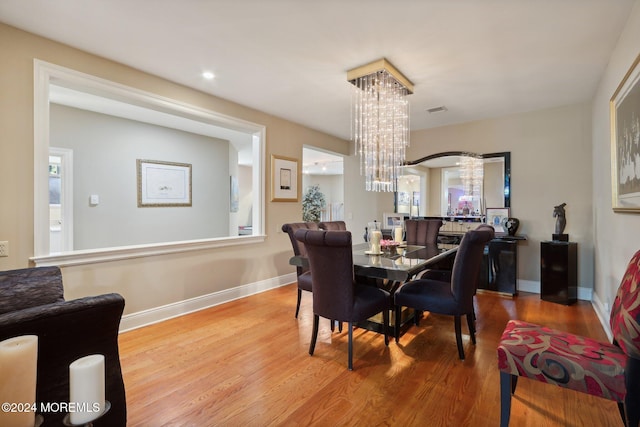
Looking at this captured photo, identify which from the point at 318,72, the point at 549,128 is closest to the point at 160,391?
the point at 318,72

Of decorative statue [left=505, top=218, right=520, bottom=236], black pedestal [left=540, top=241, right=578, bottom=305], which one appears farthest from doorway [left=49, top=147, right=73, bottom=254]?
black pedestal [left=540, top=241, right=578, bottom=305]

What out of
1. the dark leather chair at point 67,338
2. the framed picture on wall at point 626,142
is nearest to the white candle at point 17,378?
the dark leather chair at point 67,338

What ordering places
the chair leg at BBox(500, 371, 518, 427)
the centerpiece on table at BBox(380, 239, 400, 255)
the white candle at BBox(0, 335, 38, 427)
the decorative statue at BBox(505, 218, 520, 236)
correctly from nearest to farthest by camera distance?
1. the white candle at BBox(0, 335, 38, 427)
2. the chair leg at BBox(500, 371, 518, 427)
3. the centerpiece on table at BBox(380, 239, 400, 255)
4. the decorative statue at BBox(505, 218, 520, 236)

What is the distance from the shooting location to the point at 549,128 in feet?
13.1

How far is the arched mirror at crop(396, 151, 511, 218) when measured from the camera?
4375 millimetres

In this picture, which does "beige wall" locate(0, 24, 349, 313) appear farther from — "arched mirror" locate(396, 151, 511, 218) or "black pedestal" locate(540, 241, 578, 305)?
"black pedestal" locate(540, 241, 578, 305)

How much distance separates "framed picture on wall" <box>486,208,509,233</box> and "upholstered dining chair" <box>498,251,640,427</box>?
2.86 meters

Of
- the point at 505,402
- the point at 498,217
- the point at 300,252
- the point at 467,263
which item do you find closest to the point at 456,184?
the point at 498,217

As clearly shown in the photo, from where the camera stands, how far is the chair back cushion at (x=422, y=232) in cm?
367

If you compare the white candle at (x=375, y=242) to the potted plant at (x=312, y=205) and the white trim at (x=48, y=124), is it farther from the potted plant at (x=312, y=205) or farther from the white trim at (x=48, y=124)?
the potted plant at (x=312, y=205)

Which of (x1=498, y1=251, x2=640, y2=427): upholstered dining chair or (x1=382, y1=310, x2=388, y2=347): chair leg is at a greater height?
(x1=498, y1=251, x2=640, y2=427): upholstered dining chair

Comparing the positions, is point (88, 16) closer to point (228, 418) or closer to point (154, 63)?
point (154, 63)

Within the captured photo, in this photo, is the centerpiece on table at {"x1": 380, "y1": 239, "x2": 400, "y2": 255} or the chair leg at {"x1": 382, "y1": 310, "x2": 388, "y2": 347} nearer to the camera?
the chair leg at {"x1": 382, "y1": 310, "x2": 388, "y2": 347}

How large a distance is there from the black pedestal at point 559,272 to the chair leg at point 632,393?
2733 millimetres
